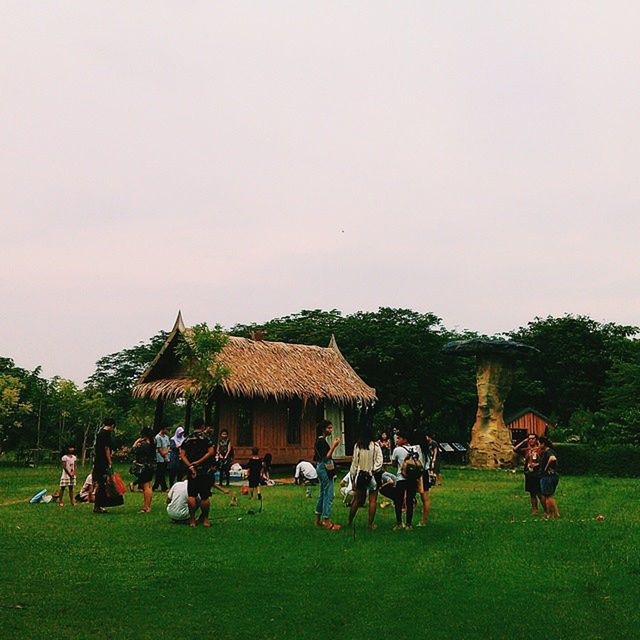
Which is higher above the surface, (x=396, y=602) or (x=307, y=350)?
(x=307, y=350)

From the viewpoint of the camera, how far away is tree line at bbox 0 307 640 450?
1774 inches

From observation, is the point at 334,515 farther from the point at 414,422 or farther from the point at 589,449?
the point at 414,422

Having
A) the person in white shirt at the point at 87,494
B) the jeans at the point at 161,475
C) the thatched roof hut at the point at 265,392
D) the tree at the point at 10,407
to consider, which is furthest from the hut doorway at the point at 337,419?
the person in white shirt at the point at 87,494

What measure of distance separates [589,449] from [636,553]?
22.8m

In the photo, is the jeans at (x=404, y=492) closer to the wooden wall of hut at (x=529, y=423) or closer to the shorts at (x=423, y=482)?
the shorts at (x=423, y=482)

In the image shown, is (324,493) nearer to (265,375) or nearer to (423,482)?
(423,482)

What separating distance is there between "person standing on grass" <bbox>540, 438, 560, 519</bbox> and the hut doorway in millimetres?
21422

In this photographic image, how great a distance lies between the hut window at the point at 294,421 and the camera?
116 feet

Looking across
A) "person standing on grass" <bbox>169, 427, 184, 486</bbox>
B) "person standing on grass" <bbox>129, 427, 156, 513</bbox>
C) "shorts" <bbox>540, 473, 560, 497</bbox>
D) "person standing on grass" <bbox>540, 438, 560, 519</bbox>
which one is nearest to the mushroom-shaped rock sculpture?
"person standing on grass" <bbox>169, 427, 184, 486</bbox>

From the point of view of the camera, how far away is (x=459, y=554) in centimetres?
1124

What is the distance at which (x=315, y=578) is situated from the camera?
9.55 metres

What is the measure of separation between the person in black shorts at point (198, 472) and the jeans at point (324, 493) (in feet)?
6.34

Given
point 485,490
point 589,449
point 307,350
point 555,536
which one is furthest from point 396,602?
point 307,350

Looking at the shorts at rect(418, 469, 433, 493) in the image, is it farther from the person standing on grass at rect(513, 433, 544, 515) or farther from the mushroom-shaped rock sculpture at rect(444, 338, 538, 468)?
the mushroom-shaped rock sculpture at rect(444, 338, 538, 468)
